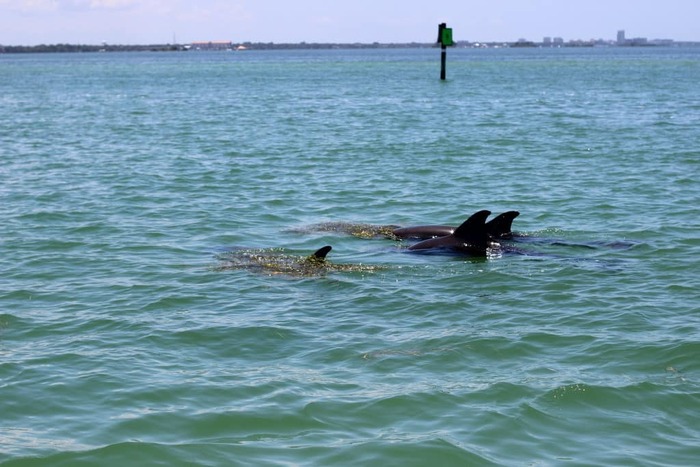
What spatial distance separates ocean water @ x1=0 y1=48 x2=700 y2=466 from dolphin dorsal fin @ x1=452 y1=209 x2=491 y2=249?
0.46 metres

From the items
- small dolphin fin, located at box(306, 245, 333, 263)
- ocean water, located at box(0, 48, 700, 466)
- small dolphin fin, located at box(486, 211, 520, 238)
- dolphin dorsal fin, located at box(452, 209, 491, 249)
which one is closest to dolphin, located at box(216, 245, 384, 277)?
small dolphin fin, located at box(306, 245, 333, 263)

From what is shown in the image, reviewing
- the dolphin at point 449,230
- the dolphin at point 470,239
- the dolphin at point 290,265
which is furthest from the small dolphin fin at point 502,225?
the dolphin at point 290,265

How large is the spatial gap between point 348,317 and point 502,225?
4.96m

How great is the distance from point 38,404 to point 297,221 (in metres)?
9.69

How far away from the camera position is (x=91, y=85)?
77.9m

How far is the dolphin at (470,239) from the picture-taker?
587 inches

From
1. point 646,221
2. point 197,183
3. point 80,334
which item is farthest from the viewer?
point 197,183

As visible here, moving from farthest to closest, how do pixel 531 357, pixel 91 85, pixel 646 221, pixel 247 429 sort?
pixel 91 85 < pixel 646 221 < pixel 531 357 < pixel 247 429

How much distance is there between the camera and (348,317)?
11742mm

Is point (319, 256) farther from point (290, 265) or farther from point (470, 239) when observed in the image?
point (470, 239)

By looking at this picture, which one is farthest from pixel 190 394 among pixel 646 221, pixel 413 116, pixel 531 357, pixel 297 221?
pixel 413 116

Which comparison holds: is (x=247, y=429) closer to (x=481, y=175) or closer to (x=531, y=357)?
(x=531, y=357)

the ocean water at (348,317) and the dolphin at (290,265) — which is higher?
the dolphin at (290,265)

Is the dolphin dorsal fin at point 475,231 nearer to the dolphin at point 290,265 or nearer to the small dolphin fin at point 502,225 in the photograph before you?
the small dolphin fin at point 502,225
